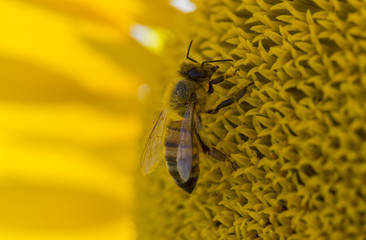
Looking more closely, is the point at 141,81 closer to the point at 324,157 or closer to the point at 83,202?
the point at 83,202

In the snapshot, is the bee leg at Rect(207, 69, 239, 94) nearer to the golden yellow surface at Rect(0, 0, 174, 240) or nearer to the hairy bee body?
the hairy bee body

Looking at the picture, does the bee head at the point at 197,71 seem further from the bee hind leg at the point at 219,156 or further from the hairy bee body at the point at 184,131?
the bee hind leg at the point at 219,156

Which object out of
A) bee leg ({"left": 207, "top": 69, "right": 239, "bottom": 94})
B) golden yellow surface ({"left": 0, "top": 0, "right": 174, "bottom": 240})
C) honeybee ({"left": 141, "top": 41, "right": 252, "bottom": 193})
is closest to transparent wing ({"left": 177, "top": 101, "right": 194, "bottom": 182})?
honeybee ({"left": 141, "top": 41, "right": 252, "bottom": 193})

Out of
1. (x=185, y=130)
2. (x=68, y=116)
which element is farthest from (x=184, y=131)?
(x=68, y=116)

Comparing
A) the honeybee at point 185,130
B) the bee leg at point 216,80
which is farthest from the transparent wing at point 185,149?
the bee leg at point 216,80

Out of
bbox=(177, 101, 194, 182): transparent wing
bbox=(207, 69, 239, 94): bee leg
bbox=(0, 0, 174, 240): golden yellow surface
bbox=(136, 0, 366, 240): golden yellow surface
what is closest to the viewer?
bbox=(136, 0, 366, 240): golden yellow surface

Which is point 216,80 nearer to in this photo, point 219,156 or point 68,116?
point 219,156

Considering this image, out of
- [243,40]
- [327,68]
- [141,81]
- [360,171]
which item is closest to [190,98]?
[243,40]
